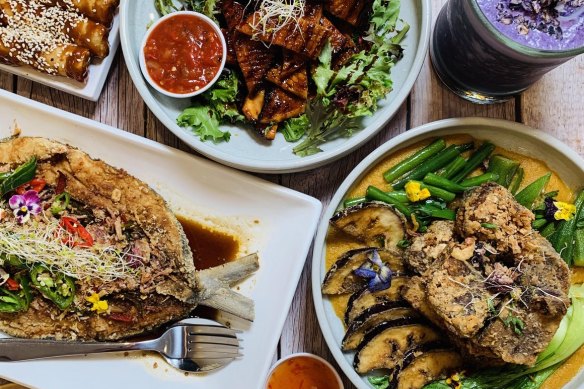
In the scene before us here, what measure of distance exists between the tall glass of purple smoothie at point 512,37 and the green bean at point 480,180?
414mm

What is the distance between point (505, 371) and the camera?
2.91 metres

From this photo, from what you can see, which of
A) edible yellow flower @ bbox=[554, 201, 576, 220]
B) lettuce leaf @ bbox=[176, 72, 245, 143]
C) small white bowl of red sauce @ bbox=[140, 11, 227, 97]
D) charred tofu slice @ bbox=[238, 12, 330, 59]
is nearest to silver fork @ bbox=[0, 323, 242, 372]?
lettuce leaf @ bbox=[176, 72, 245, 143]

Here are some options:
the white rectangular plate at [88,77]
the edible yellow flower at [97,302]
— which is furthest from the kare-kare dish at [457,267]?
the white rectangular plate at [88,77]

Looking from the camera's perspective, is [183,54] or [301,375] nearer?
[183,54]

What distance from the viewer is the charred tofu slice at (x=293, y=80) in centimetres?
286

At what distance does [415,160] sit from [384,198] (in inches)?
9.6

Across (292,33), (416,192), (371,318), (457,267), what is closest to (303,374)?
(371,318)

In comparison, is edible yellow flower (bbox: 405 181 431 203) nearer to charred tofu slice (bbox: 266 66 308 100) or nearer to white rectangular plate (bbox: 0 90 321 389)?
white rectangular plate (bbox: 0 90 321 389)

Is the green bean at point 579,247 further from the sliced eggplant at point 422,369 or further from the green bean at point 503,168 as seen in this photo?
the sliced eggplant at point 422,369

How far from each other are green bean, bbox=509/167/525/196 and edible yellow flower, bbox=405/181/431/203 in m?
0.41

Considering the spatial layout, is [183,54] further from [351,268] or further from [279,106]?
[351,268]

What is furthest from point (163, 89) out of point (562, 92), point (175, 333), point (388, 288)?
point (562, 92)

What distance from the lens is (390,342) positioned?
9.46ft

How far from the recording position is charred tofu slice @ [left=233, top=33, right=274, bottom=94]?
2.84 metres
